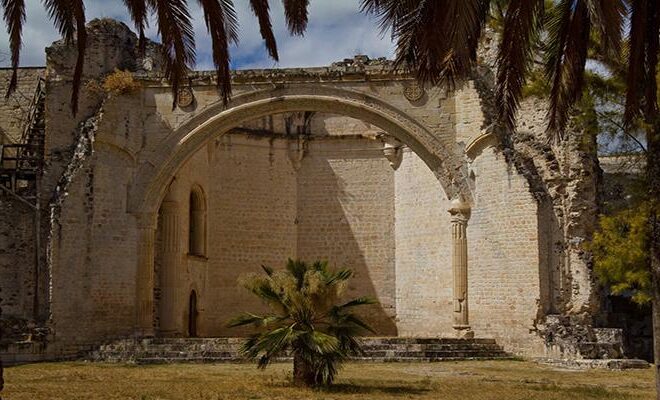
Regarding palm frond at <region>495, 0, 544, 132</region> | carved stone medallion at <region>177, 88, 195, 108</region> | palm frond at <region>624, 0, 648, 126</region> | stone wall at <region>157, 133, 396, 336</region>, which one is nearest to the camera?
palm frond at <region>495, 0, 544, 132</region>

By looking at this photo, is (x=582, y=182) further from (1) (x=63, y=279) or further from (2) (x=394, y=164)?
(1) (x=63, y=279)

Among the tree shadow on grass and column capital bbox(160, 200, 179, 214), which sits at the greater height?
column capital bbox(160, 200, 179, 214)

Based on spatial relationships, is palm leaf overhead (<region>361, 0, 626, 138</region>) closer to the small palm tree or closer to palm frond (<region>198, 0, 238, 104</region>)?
palm frond (<region>198, 0, 238, 104</region>)

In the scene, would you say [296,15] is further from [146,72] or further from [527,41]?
[146,72]

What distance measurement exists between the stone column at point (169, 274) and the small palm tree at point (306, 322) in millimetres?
11060

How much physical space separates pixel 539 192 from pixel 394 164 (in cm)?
774

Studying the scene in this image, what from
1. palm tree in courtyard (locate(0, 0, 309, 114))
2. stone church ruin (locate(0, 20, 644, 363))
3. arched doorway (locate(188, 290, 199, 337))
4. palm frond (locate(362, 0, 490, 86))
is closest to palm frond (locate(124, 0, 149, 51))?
palm tree in courtyard (locate(0, 0, 309, 114))

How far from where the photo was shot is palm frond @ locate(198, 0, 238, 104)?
8.41m

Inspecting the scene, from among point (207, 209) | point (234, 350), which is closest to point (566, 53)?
point (234, 350)

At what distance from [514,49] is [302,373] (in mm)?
6674

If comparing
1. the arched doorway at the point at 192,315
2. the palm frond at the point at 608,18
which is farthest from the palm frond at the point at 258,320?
the arched doorway at the point at 192,315

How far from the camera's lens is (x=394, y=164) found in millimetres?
27422

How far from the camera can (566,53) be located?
915 centimetres

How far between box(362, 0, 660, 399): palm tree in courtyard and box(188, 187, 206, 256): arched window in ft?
56.6
